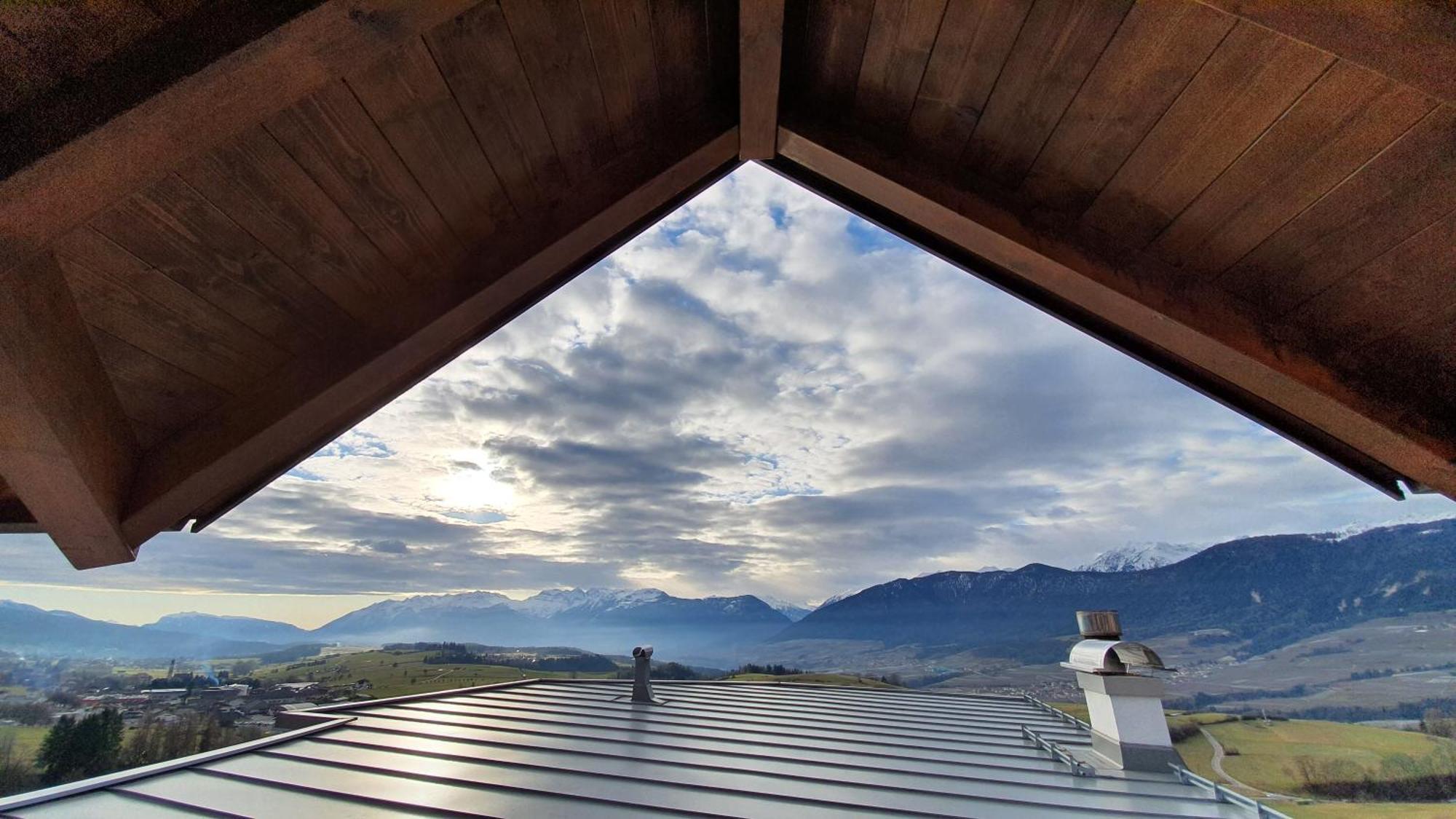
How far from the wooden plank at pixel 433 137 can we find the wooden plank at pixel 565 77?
0.33m

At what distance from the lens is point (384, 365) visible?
2551 mm

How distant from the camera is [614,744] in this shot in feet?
15.8

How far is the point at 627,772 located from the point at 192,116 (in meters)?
4.13

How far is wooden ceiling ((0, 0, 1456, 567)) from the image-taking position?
1381mm

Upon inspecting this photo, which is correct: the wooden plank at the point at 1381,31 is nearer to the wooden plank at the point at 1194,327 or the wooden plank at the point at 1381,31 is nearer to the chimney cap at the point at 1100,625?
the wooden plank at the point at 1194,327

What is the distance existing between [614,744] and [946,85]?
16.7 feet

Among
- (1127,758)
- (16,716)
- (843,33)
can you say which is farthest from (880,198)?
(16,716)

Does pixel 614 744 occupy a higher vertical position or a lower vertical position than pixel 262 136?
lower

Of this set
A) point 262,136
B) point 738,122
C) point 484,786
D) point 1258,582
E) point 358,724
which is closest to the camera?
point 262,136

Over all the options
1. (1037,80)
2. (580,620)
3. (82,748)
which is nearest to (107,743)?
(82,748)

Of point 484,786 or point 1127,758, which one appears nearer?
point 484,786

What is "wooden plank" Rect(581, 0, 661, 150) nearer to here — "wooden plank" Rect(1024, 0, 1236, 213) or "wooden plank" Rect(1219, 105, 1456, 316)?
"wooden plank" Rect(1024, 0, 1236, 213)

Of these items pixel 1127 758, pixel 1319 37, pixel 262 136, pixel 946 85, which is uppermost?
pixel 946 85

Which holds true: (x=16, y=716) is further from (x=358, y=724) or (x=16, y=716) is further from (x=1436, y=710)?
(x=1436, y=710)
